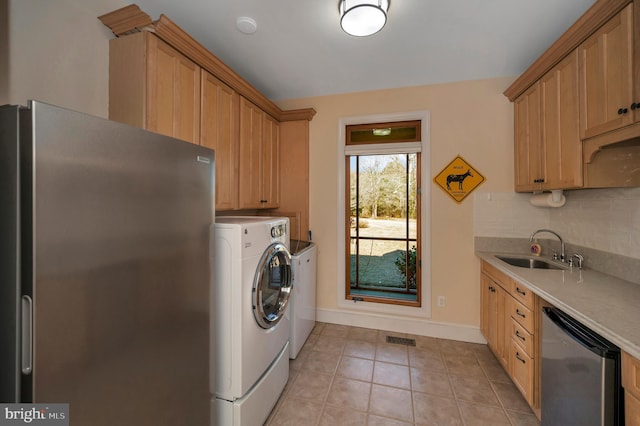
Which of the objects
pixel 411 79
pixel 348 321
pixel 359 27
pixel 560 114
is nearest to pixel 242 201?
pixel 359 27

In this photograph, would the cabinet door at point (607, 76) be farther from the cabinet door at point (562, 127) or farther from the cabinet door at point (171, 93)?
the cabinet door at point (171, 93)

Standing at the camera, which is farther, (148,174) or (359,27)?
(359,27)

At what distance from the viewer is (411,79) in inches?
102

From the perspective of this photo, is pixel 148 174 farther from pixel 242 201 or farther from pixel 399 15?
pixel 399 15

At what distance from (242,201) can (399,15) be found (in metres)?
1.89

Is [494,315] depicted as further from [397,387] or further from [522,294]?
[397,387]

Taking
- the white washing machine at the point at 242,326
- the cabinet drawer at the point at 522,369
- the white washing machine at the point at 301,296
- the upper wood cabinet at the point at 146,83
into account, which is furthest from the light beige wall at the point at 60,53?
the cabinet drawer at the point at 522,369

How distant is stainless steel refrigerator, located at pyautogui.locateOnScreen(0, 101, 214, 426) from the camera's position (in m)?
0.61

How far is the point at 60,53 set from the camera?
1.34 meters

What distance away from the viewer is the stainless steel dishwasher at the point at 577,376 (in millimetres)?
983

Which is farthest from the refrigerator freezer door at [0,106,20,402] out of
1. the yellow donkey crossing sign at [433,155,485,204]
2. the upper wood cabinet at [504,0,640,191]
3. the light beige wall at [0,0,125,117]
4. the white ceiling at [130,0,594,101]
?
the yellow donkey crossing sign at [433,155,485,204]

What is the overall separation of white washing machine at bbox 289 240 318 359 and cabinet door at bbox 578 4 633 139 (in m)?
2.22

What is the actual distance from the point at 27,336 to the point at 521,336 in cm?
240

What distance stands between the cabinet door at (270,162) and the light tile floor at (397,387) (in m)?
1.60
